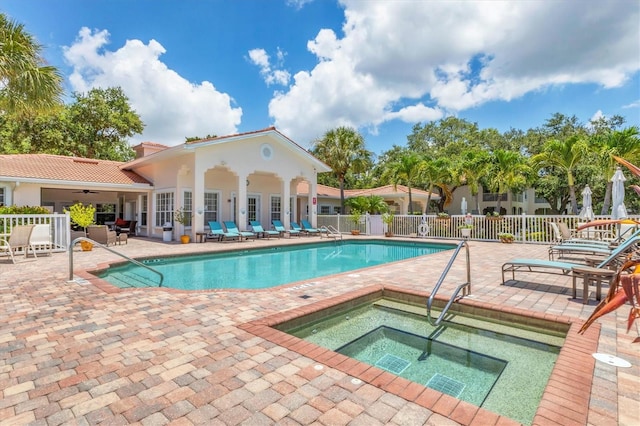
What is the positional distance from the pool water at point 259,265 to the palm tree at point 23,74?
5260 mm

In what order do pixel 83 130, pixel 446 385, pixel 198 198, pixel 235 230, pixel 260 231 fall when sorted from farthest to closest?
pixel 83 130
pixel 260 231
pixel 235 230
pixel 198 198
pixel 446 385

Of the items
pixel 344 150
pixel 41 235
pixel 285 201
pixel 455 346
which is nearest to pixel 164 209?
pixel 285 201

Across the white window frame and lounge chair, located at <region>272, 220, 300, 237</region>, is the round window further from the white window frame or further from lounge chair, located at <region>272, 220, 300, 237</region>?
the white window frame

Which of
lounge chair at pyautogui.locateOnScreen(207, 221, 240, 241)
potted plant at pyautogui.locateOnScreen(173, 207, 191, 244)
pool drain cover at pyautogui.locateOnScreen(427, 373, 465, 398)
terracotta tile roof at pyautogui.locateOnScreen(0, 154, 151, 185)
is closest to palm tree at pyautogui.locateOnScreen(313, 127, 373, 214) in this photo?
lounge chair at pyautogui.locateOnScreen(207, 221, 240, 241)

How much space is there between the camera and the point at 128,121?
30469mm

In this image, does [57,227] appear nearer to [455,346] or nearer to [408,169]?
[455,346]

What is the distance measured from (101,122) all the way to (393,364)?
33110 mm

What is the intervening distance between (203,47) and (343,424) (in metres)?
18.3

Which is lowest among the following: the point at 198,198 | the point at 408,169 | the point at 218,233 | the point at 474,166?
the point at 218,233

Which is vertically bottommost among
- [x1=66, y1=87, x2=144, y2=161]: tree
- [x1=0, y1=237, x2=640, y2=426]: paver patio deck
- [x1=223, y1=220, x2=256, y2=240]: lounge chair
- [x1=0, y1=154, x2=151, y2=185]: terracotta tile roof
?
[x1=0, y1=237, x2=640, y2=426]: paver patio deck

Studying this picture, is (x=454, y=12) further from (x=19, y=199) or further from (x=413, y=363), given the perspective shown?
(x=19, y=199)

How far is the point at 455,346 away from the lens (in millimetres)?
4309

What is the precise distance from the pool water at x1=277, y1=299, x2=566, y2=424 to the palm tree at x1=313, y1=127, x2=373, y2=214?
20.8 meters

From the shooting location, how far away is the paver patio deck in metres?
2.45
